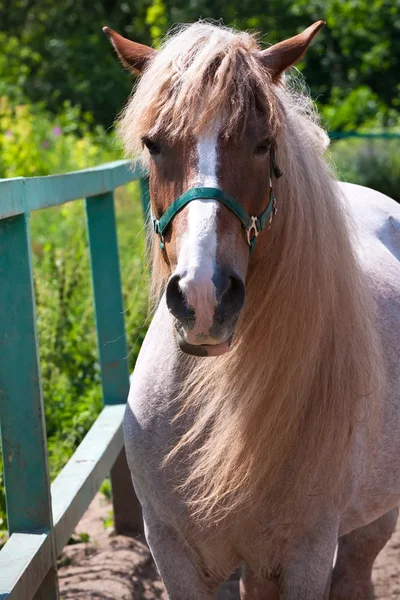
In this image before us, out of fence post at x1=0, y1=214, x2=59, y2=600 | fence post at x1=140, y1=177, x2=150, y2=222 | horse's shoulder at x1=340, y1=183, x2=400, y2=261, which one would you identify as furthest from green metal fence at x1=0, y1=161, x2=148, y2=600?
fence post at x1=140, y1=177, x2=150, y2=222

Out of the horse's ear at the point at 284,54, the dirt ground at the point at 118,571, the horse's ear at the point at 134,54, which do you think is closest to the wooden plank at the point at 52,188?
the horse's ear at the point at 134,54

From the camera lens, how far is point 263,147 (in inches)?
78.9

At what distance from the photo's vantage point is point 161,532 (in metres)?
2.35

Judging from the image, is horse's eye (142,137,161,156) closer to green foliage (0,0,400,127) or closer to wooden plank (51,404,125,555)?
wooden plank (51,404,125,555)

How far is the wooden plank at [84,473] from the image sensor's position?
9.12ft

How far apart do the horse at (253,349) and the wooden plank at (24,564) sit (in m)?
0.33

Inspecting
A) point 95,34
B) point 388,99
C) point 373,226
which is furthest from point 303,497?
point 95,34

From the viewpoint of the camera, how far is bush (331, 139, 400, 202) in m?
12.0

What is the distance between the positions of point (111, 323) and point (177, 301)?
2.03 meters

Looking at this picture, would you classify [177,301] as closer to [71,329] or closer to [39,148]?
[71,329]

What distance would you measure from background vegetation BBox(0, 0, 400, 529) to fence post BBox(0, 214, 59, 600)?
7.19 feet

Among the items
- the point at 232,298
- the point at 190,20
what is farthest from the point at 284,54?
the point at 190,20

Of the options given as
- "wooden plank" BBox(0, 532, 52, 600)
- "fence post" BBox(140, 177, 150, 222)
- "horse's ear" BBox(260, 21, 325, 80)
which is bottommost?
"wooden plank" BBox(0, 532, 52, 600)

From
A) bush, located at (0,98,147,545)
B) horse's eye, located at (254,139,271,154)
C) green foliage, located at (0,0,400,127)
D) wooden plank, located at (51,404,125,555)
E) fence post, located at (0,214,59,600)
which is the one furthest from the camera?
green foliage, located at (0,0,400,127)
